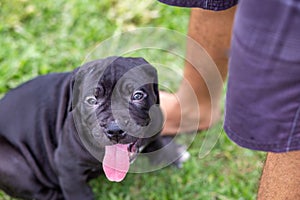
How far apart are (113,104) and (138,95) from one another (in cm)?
11

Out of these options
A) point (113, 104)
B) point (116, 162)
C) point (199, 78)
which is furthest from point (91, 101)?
point (199, 78)

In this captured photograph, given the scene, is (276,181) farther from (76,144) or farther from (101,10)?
(101,10)

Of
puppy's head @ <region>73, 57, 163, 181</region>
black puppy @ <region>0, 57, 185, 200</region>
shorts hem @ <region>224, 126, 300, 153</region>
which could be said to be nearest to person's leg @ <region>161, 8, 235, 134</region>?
black puppy @ <region>0, 57, 185, 200</region>

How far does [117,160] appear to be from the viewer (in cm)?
208

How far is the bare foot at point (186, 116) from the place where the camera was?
2.89 meters

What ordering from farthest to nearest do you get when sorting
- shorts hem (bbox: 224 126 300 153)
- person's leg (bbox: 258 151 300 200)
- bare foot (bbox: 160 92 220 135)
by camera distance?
bare foot (bbox: 160 92 220 135)
person's leg (bbox: 258 151 300 200)
shorts hem (bbox: 224 126 300 153)

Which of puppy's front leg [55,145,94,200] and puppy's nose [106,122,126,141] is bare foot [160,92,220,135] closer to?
puppy's front leg [55,145,94,200]

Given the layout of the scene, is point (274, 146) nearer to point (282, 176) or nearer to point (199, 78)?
point (282, 176)

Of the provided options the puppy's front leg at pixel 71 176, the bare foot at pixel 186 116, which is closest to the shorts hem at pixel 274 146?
the puppy's front leg at pixel 71 176

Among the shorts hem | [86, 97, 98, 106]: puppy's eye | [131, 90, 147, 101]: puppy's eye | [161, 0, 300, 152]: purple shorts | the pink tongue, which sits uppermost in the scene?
[161, 0, 300, 152]: purple shorts

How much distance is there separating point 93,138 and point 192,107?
99 centimetres

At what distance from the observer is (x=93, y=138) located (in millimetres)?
2037

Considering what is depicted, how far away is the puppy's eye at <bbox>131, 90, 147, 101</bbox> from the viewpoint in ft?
6.49

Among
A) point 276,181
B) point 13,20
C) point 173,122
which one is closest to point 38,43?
point 13,20
